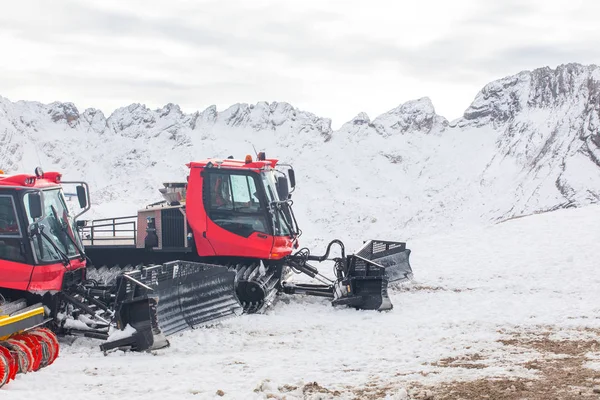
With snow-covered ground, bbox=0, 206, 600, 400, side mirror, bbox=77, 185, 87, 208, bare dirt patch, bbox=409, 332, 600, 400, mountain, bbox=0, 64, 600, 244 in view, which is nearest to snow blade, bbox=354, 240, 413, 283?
snow-covered ground, bbox=0, 206, 600, 400

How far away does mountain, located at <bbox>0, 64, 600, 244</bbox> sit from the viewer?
59719 mm

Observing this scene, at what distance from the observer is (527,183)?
5988 cm

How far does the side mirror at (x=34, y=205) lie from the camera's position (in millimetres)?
9672

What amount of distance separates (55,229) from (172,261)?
196cm

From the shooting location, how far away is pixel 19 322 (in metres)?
7.89

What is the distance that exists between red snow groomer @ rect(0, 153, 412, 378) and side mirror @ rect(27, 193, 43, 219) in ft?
0.05

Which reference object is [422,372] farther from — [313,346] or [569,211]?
[569,211]

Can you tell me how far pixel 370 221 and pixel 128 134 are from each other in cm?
3705

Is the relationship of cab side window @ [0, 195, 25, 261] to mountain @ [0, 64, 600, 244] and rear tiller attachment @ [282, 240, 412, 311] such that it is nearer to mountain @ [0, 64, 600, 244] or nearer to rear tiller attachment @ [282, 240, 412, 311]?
rear tiller attachment @ [282, 240, 412, 311]

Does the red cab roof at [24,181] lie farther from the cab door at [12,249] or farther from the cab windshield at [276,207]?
the cab windshield at [276,207]

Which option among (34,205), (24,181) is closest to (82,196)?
(24,181)

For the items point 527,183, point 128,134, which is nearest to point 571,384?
point 527,183

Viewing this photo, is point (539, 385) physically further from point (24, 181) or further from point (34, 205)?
point (24, 181)

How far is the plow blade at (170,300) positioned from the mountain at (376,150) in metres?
43.9
